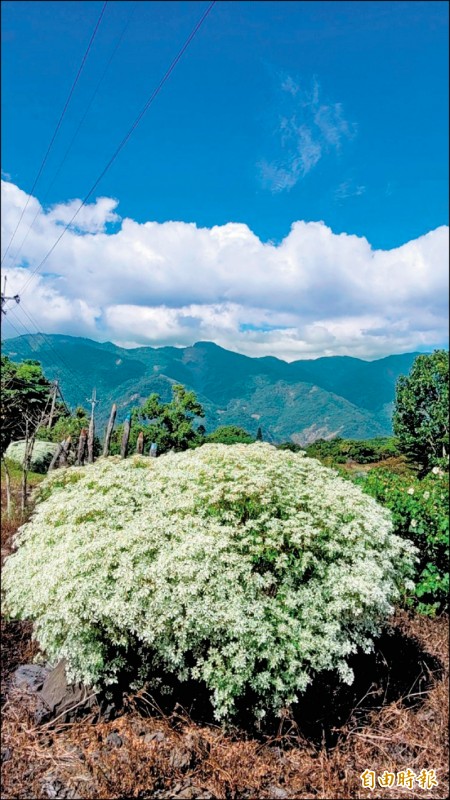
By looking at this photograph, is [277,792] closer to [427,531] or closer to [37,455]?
[427,531]

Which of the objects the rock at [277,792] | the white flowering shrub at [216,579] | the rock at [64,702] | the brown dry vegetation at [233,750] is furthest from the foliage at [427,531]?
the rock at [64,702]

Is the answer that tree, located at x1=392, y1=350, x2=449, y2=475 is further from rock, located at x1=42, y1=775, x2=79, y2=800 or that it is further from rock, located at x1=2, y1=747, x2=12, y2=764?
rock, located at x1=2, y1=747, x2=12, y2=764

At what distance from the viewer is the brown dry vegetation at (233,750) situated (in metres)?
3.31

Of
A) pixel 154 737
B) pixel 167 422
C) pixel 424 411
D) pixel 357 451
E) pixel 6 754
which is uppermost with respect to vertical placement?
pixel 167 422

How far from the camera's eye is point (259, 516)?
4.17 meters

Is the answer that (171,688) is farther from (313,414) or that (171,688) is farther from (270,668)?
(313,414)

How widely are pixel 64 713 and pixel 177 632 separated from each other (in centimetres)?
157

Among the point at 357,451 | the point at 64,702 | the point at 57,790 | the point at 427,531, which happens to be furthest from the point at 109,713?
the point at 357,451

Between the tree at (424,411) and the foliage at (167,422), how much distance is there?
1045cm

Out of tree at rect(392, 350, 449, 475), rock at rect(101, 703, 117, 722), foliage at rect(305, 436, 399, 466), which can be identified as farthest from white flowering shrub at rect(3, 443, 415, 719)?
foliage at rect(305, 436, 399, 466)

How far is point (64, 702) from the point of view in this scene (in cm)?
398

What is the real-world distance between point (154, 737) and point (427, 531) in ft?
13.7

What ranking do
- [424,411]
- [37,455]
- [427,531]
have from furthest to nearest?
[37,455], [424,411], [427,531]

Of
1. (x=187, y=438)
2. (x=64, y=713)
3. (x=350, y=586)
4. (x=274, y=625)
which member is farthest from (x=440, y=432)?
(x=187, y=438)
